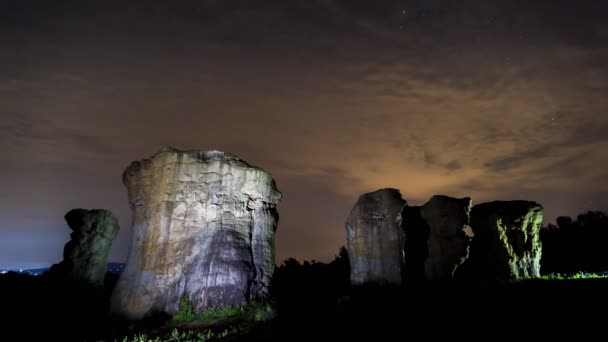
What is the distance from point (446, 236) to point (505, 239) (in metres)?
5.70

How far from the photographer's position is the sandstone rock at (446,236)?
24453 mm

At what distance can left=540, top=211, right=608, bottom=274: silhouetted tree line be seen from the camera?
45.6 metres

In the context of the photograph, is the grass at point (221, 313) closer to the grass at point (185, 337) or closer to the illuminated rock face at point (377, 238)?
the grass at point (185, 337)

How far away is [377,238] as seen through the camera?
24000mm

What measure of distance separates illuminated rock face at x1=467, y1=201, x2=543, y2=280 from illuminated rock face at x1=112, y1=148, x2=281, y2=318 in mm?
14713

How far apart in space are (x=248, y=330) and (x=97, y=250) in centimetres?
1984

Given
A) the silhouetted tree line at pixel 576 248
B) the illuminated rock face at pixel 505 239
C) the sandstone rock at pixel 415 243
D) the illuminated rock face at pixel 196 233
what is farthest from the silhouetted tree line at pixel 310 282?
the silhouetted tree line at pixel 576 248

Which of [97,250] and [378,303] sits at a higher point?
[97,250]

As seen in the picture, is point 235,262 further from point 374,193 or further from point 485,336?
point 485,336

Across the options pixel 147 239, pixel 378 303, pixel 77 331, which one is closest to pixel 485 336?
pixel 378 303

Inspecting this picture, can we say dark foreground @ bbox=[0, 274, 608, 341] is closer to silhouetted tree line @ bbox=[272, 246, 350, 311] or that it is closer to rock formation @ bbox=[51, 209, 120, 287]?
silhouetted tree line @ bbox=[272, 246, 350, 311]

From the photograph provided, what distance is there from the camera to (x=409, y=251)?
91.2 feet

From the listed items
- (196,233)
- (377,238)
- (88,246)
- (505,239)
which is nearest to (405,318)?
(377,238)

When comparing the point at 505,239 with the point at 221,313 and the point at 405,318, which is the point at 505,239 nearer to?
the point at 405,318
